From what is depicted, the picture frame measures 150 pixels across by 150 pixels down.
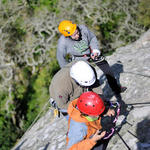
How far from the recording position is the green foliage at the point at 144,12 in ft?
42.3

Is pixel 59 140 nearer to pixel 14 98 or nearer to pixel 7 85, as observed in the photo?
pixel 7 85

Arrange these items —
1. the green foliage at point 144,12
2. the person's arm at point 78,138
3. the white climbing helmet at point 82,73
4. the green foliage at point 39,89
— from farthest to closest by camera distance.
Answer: the green foliage at point 39,89
the green foliage at point 144,12
the white climbing helmet at point 82,73
the person's arm at point 78,138

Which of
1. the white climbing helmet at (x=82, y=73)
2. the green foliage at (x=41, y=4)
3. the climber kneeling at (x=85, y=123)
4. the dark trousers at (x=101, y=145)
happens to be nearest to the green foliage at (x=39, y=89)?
the green foliage at (x=41, y=4)

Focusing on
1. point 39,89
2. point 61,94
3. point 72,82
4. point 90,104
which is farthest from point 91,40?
point 39,89

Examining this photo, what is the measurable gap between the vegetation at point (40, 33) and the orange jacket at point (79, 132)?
1081 centimetres

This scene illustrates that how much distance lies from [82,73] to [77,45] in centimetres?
124

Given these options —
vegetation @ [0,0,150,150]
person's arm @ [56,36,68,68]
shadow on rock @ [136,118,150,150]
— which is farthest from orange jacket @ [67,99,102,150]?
vegetation @ [0,0,150,150]

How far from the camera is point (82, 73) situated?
328 cm

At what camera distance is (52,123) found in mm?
6203

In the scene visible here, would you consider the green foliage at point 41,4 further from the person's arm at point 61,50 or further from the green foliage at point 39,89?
the person's arm at point 61,50

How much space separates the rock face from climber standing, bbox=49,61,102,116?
47.0 inches

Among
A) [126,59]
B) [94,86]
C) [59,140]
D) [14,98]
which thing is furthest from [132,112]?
[14,98]

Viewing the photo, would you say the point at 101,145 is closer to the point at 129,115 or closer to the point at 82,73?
the point at 129,115

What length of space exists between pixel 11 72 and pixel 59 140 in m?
10.1
